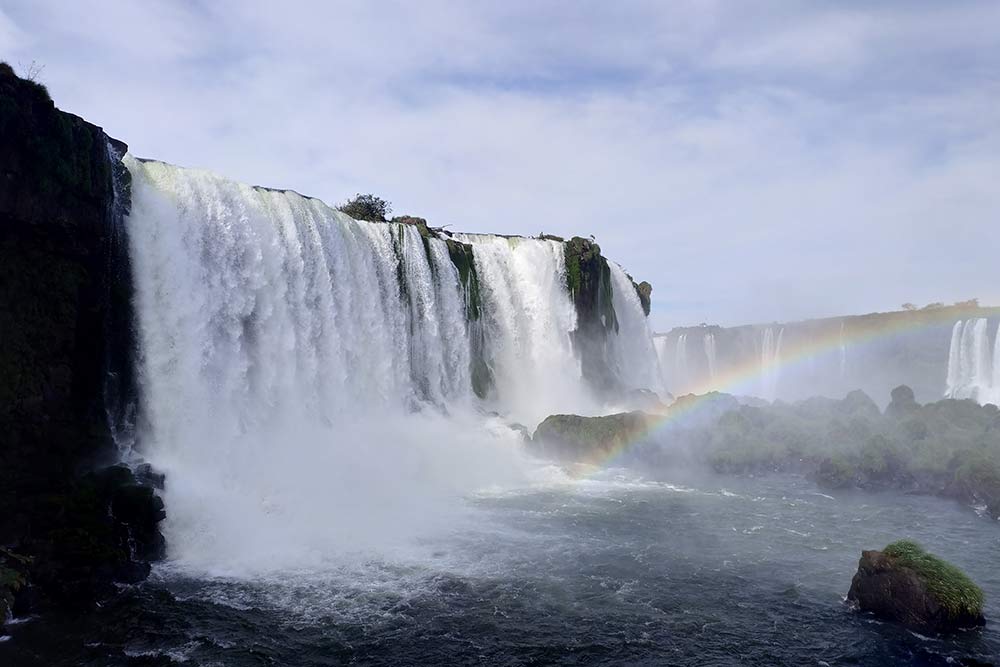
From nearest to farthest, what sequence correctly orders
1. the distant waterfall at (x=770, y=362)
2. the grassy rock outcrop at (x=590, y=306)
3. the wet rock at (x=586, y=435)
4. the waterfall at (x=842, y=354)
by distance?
the wet rock at (x=586, y=435), the grassy rock outcrop at (x=590, y=306), the waterfall at (x=842, y=354), the distant waterfall at (x=770, y=362)

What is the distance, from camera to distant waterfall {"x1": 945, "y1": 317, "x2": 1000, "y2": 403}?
45.8 meters

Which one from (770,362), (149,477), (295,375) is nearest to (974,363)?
(770,362)

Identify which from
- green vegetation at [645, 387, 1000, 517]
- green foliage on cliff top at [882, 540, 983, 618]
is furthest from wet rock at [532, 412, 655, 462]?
green foliage on cliff top at [882, 540, 983, 618]

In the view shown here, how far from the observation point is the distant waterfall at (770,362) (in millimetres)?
60750

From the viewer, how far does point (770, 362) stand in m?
61.5

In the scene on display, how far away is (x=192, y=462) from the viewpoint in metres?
18.3

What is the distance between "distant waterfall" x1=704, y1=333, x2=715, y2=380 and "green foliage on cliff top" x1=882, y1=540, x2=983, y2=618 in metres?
53.2

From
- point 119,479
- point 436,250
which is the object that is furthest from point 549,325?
point 119,479

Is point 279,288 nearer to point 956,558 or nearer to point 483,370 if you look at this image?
point 483,370

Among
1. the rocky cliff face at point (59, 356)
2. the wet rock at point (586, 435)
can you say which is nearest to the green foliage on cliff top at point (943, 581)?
the rocky cliff face at point (59, 356)

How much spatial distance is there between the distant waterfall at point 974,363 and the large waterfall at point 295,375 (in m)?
32.8

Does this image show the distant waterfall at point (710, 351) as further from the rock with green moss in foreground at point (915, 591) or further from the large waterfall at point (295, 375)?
the rock with green moss in foreground at point (915, 591)

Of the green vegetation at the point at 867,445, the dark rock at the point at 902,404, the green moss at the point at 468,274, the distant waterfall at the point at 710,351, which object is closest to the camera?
the green vegetation at the point at 867,445

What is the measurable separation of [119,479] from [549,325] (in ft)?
86.5
